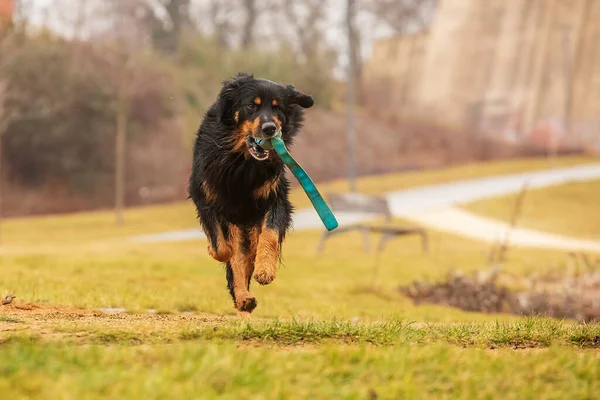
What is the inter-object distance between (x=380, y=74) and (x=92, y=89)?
32137 millimetres

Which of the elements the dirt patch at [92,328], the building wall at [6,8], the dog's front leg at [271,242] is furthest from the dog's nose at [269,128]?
the building wall at [6,8]

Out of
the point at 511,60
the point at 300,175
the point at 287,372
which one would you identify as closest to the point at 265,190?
the point at 300,175

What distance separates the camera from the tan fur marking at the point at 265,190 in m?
7.25

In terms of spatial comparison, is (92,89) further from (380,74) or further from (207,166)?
(380,74)

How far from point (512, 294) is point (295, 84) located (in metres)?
30.8

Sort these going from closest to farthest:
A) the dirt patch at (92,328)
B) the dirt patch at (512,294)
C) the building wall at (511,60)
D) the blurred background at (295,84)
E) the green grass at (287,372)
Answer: the green grass at (287,372), the dirt patch at (92,328), the dirt patch at (512,294), the blurred background at (295,84), the building wall at (511,60)

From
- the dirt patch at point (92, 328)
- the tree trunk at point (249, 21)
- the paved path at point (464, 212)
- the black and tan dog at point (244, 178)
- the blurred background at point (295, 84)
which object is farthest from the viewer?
the tree trunk at point (249, 21)

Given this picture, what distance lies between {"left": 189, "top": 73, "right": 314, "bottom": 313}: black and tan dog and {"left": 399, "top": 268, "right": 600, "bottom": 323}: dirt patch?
7173 mm

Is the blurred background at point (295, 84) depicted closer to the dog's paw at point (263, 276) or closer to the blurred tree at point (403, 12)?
the blurred tree at point (403, 12)

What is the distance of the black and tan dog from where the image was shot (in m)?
6.98

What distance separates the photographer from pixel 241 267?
24.3 feet

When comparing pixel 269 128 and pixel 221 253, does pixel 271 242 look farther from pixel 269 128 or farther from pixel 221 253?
pixel 269 128

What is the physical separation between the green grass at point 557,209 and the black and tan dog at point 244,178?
70.6 ft

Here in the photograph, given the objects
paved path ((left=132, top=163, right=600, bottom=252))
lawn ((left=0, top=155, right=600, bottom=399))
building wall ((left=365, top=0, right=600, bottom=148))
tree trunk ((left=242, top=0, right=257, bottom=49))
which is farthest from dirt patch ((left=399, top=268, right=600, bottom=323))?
building wall ((left=365, top=0, right=600, bottom=148))
